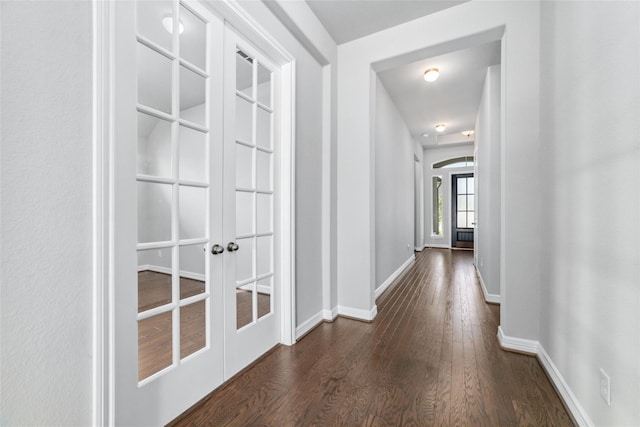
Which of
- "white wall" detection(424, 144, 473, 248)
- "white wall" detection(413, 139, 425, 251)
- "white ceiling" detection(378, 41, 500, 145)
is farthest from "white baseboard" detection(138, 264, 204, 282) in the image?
"white wall" detection(424, 144, 473, 248)

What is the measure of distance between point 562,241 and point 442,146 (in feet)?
22.3

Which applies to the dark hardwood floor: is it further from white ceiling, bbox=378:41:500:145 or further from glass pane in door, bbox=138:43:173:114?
white ceiling, bbox=378:41:500:145

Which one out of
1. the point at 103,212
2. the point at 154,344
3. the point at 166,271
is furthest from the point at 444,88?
the point at 154,344

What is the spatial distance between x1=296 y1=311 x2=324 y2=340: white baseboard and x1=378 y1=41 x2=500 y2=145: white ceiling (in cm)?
310

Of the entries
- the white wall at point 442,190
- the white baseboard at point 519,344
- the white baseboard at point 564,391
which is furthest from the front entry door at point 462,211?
the white baseboard at point 564,391

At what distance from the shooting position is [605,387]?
120 centimetres

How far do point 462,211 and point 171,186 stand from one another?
27.1 feet

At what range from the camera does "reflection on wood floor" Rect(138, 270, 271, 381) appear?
52.1 inches

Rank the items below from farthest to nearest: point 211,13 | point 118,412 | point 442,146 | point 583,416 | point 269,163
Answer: point 442,146
point 269,163
point 211,13
point 583,416
point 118,412

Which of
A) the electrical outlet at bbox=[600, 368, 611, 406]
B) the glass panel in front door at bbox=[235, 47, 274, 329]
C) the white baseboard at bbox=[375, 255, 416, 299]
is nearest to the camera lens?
the electrical outlet at bbox=[600, 368, 611, 406]

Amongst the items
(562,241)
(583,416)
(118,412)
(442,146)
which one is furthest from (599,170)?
(442,146)

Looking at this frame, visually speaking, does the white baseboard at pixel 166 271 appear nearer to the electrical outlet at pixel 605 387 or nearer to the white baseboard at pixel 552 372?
the electrical outlet at pixel 605 387

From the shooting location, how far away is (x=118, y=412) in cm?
118
